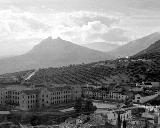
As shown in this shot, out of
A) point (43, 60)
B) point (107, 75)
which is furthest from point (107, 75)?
point (43, 60)

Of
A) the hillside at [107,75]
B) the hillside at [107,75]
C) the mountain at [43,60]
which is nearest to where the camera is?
the hillside at [107,75]

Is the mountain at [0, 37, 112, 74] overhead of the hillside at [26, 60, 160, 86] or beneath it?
overhead

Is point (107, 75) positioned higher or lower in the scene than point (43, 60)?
lower

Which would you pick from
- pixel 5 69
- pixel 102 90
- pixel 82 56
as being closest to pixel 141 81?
pixel 102 90

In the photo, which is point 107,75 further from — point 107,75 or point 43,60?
point 43,60

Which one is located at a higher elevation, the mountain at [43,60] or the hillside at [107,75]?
the mountain at [43,60]

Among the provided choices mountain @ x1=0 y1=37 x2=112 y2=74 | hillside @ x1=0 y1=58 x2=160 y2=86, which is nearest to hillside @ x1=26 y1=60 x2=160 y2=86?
hillside @ x1=0 y1=58 x2=160 y2=86

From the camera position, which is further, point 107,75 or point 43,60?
point 43,60

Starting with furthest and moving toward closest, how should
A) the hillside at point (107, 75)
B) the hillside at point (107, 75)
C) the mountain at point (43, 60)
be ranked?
1. the mountain at point (43, 60)
2. the hillside at point (107, 75)
3. the hillside at point (107, 75)

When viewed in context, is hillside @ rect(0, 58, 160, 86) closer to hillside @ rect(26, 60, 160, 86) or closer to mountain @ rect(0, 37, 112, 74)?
hillside @ rect(26, 60, 160, 86)

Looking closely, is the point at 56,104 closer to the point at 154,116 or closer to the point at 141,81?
the point at 154,116

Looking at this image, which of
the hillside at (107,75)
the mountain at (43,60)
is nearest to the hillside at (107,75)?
the hillside at (107,75)

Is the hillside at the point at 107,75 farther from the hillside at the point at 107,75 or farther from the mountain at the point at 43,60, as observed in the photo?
the mountain at the point at 43,60
